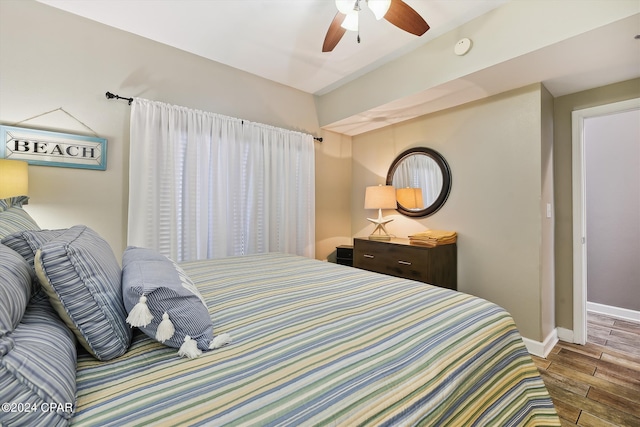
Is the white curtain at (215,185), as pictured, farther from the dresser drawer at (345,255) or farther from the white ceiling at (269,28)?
the white ceiling at (269,28)

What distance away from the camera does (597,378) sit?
1966 millimetres

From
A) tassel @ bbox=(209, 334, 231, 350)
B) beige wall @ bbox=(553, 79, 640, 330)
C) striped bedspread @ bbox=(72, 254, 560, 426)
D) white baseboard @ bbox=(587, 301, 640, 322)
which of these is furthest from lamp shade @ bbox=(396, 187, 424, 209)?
tassel @ bbox=(209, 334, 231, 350)

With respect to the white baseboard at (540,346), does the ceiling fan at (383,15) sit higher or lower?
higher

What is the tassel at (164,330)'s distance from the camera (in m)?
0.75

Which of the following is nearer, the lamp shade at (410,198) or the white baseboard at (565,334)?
the white baseboard at (565,334)

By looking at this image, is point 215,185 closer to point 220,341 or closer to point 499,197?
point 220,341

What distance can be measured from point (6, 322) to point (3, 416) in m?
0.19

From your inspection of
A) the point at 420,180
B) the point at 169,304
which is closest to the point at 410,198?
the point at 420,180

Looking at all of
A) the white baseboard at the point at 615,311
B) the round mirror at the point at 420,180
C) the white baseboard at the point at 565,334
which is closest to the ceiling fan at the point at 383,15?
the round mirror at the point at 420,180

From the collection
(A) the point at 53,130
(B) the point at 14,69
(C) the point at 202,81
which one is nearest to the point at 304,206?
(C) the point at 202,81

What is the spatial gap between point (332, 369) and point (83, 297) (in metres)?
0.68

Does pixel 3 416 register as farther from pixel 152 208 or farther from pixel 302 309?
pixel 152 208

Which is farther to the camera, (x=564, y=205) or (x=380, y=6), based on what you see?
(x=564, y=205)

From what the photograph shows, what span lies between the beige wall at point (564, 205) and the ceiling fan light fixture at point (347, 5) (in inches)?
88.0
